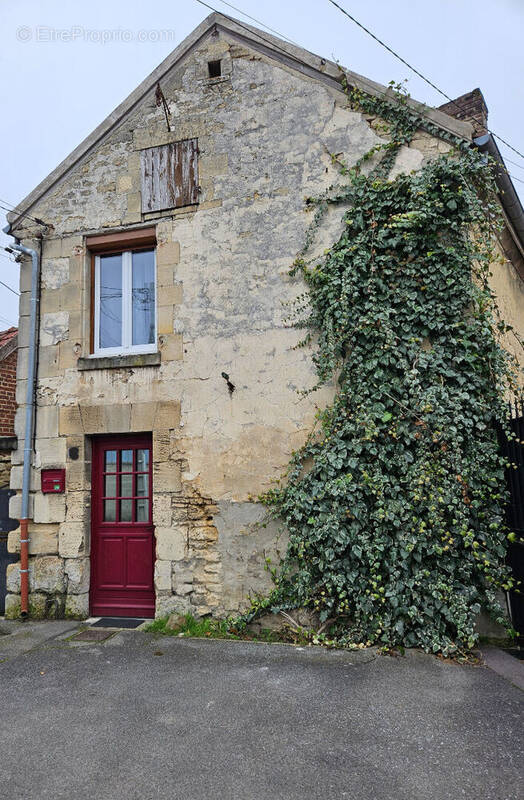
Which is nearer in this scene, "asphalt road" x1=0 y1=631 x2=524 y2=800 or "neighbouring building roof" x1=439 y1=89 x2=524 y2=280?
"asphalt road" x1=0 y1=631 x2=524 y2=800

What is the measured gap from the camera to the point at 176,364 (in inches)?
232

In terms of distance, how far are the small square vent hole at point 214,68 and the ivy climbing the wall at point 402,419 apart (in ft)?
6.18

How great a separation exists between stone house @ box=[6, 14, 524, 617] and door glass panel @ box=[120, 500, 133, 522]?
0.06 ft

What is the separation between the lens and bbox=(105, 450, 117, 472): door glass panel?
6.17 meters

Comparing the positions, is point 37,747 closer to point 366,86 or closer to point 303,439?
point 303,439

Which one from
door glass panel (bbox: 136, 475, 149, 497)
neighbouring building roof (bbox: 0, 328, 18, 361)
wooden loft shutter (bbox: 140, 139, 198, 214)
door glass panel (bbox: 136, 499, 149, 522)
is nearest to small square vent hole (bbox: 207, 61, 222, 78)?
wooden loft shutter (bbox: 140, 139, 198, 214)

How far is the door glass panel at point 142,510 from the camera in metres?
6.01

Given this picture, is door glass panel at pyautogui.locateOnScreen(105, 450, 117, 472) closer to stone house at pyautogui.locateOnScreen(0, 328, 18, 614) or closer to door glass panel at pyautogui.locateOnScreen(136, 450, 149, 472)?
door glass panel at pyautogui.locateOnScreen(136, 450, 149, 472)

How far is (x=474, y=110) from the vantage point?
5508mm

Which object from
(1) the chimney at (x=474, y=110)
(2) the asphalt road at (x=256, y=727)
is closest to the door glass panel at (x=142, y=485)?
(2) the asphalt road at (x=256, y=727)

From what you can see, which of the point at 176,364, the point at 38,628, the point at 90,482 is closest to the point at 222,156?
the point at 176,364

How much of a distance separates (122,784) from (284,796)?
86cm

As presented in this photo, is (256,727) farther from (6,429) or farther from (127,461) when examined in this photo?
(6,429)

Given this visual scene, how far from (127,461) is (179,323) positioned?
5.76 ft
